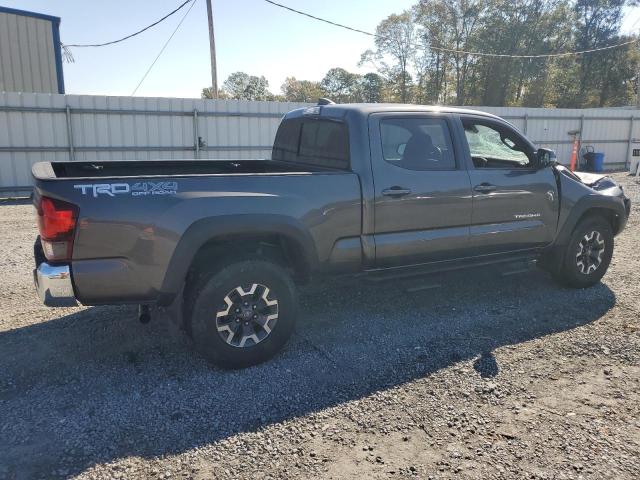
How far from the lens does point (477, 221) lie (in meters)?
4.74

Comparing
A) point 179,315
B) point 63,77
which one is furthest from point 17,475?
point 63,77

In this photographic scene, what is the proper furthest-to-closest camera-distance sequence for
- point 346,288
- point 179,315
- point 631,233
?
point 631,233 < point 346,288 < point 179,315

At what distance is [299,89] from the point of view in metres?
77.9

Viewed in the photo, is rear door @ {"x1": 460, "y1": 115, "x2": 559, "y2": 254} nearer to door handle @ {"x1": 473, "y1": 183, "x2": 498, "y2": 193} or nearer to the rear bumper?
door handle @ {"x1": 473, "y1": 183, "x2": 498, "y2": 193}

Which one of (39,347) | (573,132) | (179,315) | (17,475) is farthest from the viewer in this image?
(573,132)

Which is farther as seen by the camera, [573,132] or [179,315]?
[573,132]

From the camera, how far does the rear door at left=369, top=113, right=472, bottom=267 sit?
4.20 meters

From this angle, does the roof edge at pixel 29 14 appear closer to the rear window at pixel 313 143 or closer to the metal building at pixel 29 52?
the metal building at pixel 29 52

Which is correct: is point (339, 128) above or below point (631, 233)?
above

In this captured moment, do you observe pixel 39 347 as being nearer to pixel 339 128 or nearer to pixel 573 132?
pixel 339 128

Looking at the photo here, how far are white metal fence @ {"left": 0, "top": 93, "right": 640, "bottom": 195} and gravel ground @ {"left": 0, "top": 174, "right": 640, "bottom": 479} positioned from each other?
8258 millimetres

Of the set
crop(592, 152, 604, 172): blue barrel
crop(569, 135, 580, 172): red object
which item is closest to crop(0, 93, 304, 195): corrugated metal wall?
crop(569, 135, 580, 172): red object

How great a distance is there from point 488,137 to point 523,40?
1910 inches

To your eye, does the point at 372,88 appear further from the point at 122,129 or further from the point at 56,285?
the point at 56,285
